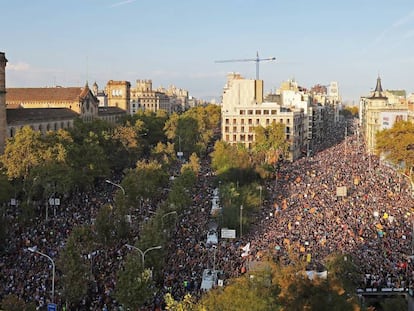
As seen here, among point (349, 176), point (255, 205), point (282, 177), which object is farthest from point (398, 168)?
point (255, 205)

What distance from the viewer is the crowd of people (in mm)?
35000

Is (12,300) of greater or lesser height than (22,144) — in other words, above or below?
below

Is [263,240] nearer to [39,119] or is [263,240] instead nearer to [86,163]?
[86,163]

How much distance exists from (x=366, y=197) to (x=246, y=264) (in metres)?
21.5

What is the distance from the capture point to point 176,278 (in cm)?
3594

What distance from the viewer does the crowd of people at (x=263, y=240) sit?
115ft

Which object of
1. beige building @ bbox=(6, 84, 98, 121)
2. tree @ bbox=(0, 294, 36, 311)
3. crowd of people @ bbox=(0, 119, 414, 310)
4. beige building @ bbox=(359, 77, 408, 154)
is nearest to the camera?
tree @ bbox=(0, 294, 36, 311)

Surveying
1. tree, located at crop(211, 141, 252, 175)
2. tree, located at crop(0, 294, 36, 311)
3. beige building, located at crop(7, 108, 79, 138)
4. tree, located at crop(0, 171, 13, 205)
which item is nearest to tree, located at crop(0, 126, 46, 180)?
tree, located at crop(0, 171, 13, 205)

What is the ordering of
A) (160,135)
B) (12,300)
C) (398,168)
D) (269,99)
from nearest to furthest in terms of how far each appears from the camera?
1. (12,300)
2. (398,168)
3. (160,135)
4. (269,99)

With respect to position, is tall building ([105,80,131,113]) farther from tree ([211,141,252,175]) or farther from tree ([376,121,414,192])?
tree ([376,121,414,192])

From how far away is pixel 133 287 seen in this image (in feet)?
98.8

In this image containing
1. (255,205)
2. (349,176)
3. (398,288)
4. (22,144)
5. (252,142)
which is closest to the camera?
(398,288)

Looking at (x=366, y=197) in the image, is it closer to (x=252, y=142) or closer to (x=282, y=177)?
(x=282, y=177)

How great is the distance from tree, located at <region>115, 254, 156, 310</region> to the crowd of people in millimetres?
1721
